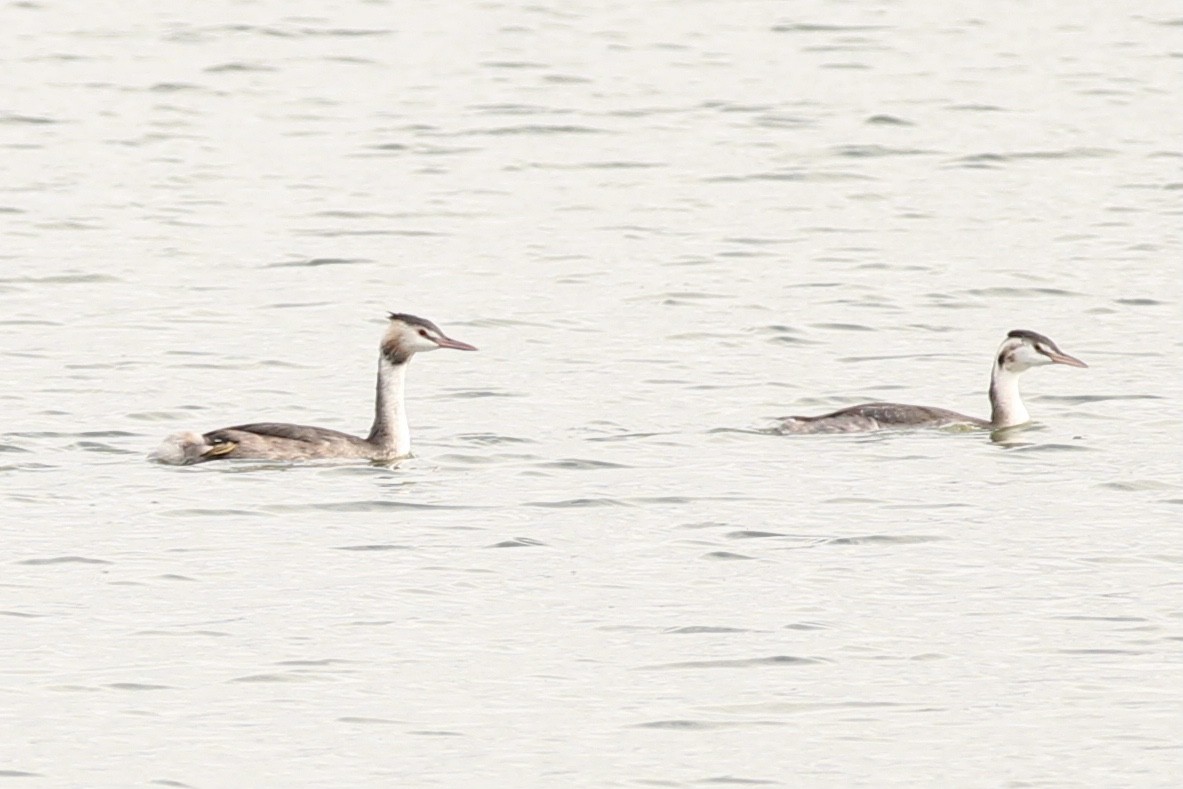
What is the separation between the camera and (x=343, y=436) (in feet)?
63.6

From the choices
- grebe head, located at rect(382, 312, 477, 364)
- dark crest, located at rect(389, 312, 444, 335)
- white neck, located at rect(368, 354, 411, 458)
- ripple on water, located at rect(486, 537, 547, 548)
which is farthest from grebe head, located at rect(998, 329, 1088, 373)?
ripple on water, located at rect(486, 537, 547, 548)

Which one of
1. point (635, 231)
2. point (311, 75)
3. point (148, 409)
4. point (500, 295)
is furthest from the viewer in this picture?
point (311, 75)

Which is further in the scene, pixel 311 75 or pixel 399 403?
pixel 311 75

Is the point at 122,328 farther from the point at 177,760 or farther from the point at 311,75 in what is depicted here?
the point at 311,75

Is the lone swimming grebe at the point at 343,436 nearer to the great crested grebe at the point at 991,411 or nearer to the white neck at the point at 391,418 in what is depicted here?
the white neck at the point at 391,418

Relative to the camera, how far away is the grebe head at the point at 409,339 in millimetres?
19875

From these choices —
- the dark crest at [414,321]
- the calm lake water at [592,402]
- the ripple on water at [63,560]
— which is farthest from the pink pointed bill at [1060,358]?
the ripple on water at [63,560]

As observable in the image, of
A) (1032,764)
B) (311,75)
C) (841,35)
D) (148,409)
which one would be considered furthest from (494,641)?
(841,35)

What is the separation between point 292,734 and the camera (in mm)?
12188

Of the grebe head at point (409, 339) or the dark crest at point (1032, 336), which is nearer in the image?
the grebe head at point (409, 339)

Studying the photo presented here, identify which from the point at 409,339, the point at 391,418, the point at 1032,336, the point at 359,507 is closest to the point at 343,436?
the point at 391,418

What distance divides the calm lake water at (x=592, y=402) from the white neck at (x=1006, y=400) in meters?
0.52

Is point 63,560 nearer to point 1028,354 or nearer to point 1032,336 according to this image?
point 1028,354

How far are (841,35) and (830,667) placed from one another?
3255cm
